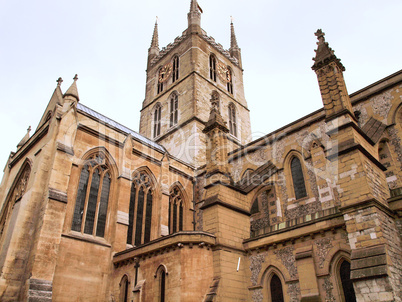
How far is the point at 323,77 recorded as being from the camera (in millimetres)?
12805

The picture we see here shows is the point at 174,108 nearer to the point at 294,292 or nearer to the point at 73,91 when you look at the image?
the point at 73,91

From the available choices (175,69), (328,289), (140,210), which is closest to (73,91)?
(140,210)

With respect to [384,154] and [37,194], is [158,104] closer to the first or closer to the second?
[37,194]

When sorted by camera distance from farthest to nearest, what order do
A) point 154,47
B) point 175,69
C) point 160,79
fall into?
1. point 154,47
2. point 160,79
3. point 175,69

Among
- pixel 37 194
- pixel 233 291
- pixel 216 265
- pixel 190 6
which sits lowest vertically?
pixel 233 291

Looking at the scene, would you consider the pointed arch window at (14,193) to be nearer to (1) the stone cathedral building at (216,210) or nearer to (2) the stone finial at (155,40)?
(1) the stone cathedral building at (216,210)

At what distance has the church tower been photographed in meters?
28.2

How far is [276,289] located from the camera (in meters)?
11.5

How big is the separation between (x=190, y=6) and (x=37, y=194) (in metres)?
28.6

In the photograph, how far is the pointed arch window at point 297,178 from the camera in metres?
16.8

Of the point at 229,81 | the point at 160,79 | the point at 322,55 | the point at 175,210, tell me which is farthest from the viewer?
the point at 229,81

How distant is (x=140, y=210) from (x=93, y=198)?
2852 mm

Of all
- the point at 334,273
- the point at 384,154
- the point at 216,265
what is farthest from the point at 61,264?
the point at 384,154

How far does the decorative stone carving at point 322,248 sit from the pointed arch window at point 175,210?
420 inches
